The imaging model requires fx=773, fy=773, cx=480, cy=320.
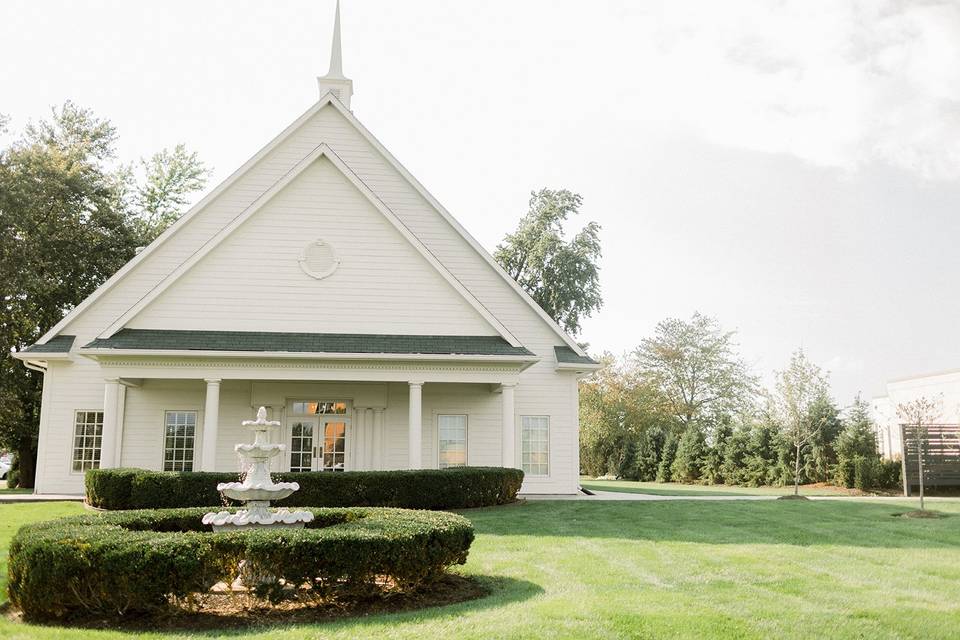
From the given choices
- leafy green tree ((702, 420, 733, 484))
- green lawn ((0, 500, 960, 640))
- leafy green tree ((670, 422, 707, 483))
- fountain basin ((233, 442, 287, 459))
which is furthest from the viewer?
leafy green tree ((670, 422, 707, 483))

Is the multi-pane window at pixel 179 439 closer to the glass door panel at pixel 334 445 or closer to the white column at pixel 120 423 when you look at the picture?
the white column at pixel 120 423

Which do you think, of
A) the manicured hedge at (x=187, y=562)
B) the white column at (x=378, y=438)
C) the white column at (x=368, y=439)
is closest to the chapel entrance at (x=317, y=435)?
the white column at (x=368, y=439)

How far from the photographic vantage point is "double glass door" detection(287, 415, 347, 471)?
69.2 feet

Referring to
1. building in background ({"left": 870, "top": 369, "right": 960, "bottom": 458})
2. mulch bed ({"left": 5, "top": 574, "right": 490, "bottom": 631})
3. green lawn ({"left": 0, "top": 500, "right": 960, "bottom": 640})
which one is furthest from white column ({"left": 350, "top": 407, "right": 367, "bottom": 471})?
building in background ({"left": 870, "top": 369, "right": 960, "bottom": 458})

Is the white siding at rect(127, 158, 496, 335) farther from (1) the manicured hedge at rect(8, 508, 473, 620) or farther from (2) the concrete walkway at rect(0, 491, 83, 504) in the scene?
(1) the manicured hedge at rect(8, 508, 473, 620)

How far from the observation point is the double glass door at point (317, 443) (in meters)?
21.1

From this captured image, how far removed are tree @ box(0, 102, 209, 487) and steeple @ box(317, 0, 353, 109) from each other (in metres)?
10.6

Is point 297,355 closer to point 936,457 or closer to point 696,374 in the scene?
point 936,457

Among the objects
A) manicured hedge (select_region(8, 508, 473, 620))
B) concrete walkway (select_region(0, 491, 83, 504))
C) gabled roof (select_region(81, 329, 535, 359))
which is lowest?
concrete walkway (select_region(0, 491, 83, 504))

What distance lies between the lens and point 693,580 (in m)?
9.49

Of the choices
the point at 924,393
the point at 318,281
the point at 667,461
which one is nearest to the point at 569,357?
the point at 318,281

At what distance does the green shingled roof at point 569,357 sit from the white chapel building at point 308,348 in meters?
0.06

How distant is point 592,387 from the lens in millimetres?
49250

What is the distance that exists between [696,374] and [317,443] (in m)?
37.4
